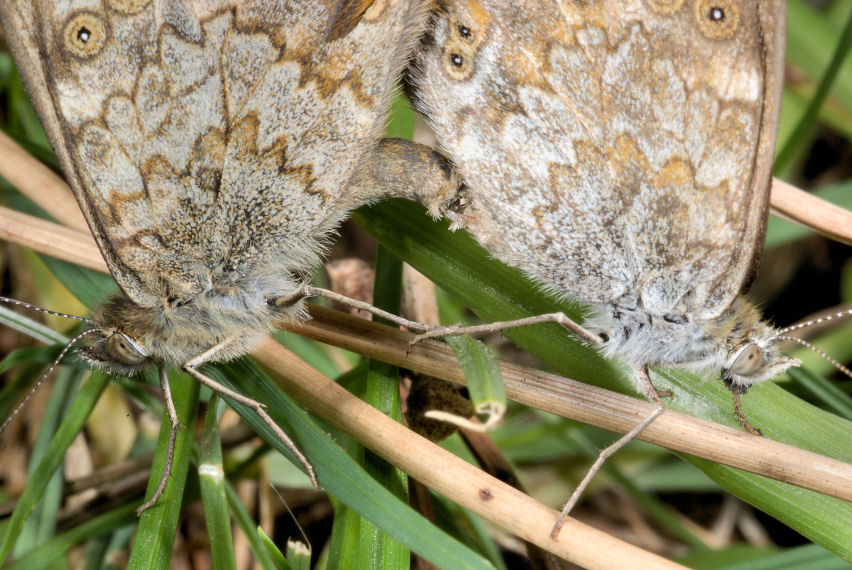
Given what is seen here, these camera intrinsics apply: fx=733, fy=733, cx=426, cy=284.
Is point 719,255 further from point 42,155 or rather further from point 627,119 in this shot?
point 42,155

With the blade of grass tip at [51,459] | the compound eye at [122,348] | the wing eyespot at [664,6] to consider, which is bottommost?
the blade of grass tip at [51,459]

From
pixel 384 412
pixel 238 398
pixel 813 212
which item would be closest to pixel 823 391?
pixel 813 212

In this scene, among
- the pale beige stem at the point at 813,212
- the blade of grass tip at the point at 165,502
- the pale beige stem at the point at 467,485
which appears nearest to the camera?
the pale beige stem at the point at 467,485

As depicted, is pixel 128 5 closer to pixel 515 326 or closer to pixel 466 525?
pixel 515 326

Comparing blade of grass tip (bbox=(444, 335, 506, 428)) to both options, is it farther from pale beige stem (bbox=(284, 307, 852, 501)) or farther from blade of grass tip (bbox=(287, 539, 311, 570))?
blade of grass tip (bbox=(287, 539, 311, 570))

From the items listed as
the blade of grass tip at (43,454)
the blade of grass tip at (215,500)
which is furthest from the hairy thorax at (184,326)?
the blade of grass tip at (43,454)

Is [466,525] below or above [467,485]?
below

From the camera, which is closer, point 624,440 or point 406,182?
point 624,440

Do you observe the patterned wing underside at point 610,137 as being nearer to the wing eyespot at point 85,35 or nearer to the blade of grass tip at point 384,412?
the blade of grass tip at point 384,412
